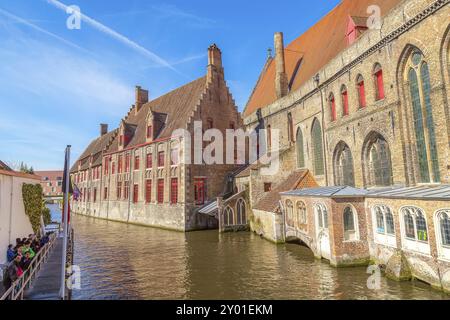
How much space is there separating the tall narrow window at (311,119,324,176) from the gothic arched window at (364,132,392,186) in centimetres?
453

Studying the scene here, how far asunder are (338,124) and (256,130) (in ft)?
39.6

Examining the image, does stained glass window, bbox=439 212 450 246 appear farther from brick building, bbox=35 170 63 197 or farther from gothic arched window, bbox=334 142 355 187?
brick building, bbox=35 170 63 197

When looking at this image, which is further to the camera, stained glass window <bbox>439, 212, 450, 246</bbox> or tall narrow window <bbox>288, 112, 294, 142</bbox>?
tall narrow window <bbox>288, 112, 294, 142</bbox>

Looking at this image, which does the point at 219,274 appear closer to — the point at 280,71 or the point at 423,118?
the point at 423,118

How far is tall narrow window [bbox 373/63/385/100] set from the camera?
1360 centimetres

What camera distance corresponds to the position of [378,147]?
13969 mm

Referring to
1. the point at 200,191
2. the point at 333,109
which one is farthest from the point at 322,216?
the point at 200,191

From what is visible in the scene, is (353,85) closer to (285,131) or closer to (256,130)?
(285,131)

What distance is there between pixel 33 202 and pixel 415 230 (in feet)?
53.7

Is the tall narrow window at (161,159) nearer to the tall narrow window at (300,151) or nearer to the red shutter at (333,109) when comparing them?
the tall narrow window at (300,151)

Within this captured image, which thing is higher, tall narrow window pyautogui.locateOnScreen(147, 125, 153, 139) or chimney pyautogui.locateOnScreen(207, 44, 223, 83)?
chimney pyautogui.locateOnScreen(207, 44, 223, 83)

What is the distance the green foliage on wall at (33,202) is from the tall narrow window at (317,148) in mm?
16420

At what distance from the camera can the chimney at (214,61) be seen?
26.4m

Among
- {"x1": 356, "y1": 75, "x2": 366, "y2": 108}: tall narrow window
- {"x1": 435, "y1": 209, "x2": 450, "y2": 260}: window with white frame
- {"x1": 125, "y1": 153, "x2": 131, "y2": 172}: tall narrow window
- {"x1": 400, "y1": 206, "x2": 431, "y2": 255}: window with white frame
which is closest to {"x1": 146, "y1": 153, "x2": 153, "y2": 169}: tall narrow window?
{"x1": 125, "y1": 153, "x2": 131, "y2": 172}: tall narrow window
